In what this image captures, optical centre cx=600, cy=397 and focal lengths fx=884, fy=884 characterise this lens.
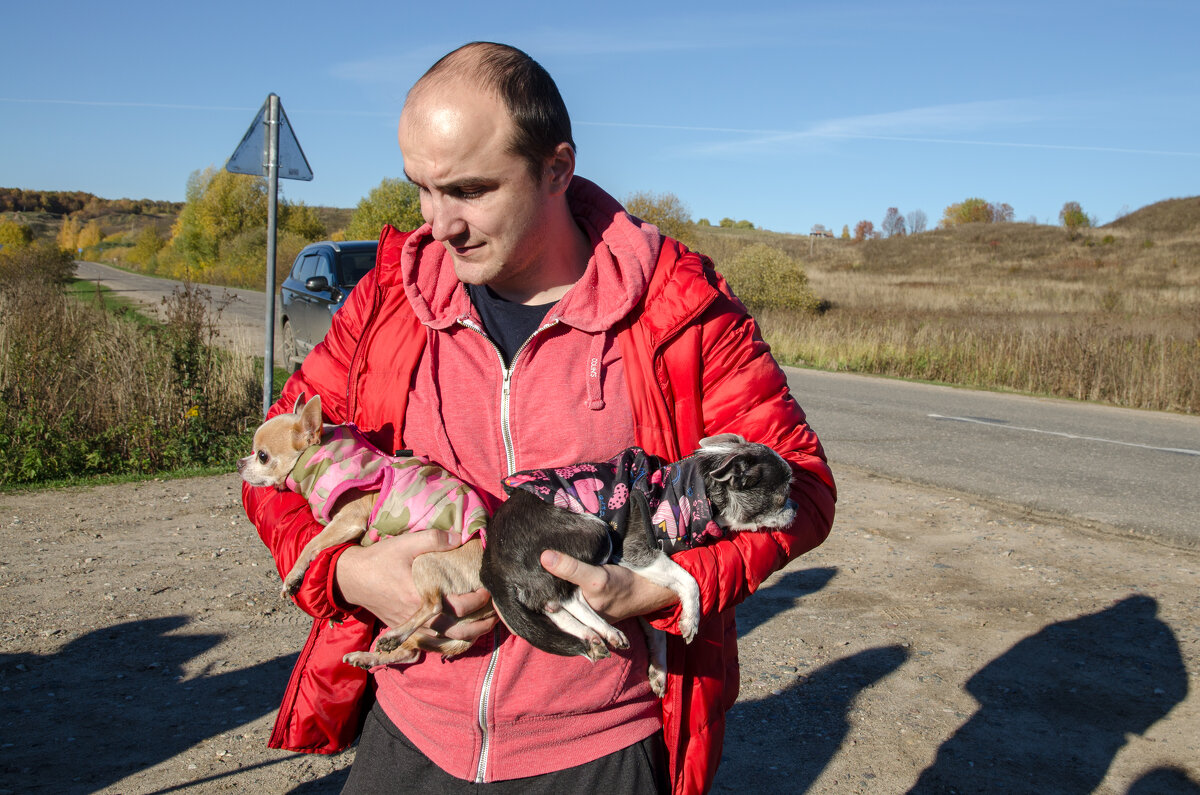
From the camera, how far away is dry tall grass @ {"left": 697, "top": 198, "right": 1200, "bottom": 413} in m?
16.8

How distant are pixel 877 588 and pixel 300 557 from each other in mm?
5031

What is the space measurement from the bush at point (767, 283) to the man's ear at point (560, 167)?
29542mm

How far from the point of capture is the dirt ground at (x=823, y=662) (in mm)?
4094

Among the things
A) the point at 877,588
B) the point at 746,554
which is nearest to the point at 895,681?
the point at 877,588

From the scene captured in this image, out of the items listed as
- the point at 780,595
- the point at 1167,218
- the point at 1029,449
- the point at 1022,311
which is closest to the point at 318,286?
the point at 780,595

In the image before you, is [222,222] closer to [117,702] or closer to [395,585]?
[117,702]

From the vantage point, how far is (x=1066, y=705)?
468cm

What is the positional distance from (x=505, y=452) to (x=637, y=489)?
34 cm

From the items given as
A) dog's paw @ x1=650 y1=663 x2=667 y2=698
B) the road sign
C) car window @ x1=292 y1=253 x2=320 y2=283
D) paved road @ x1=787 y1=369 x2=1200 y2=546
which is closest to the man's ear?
dog's paw @ x1=650 y1=663 x2=667 y2=698

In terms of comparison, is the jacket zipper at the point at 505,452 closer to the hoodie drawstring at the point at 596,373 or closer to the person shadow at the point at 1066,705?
the hoodie drawstring at the point at 596,373

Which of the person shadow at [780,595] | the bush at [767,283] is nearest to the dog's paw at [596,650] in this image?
the person shadow at [780,595]

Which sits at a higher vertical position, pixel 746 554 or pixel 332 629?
pixel 746 554

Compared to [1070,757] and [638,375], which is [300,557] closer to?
[638,375]

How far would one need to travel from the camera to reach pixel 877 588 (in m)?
6.29
